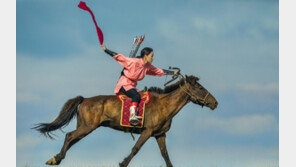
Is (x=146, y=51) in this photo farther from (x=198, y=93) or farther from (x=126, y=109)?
(x=198, y=93)

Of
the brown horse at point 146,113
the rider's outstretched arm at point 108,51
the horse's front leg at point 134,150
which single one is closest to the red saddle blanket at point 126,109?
the brown horse at point 146,113

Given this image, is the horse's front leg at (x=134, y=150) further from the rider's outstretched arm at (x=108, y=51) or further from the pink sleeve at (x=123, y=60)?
the rider's outstretched arm at (x=108, y=51)

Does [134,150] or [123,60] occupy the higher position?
[123,60]

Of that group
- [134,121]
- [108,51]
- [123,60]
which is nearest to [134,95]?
[134,121]

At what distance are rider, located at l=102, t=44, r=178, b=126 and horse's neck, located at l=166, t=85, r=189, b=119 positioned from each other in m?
0.80

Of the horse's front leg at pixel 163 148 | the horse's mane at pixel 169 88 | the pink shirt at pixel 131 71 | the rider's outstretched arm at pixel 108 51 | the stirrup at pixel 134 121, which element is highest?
the rider's outstretched arm at pixel 108 51

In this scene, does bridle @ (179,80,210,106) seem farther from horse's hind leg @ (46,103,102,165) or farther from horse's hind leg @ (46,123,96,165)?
horse's hind leg @ (46,123,96,165)

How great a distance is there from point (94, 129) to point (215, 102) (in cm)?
297

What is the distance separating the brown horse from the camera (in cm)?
1029

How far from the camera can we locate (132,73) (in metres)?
10.3

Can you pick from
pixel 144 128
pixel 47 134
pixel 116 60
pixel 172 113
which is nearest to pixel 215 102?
pixel 172 113

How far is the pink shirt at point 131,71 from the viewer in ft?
33.6

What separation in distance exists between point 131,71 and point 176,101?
1.32m

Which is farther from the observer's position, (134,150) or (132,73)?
(132,73)
